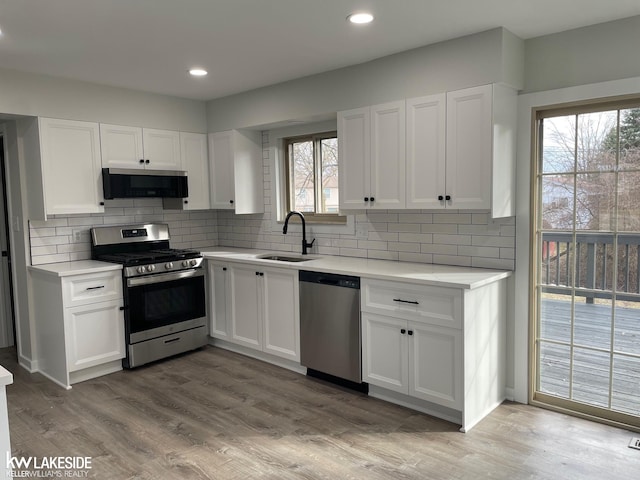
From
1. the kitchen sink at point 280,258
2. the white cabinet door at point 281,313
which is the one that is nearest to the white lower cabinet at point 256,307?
the white cabinet door at point 281,313

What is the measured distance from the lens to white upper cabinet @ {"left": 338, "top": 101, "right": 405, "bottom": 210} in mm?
3443

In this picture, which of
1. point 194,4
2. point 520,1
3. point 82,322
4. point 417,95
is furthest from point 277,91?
point 82,322

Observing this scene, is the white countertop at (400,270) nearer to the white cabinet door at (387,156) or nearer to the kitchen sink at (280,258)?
the kitchen sink at (280,258)

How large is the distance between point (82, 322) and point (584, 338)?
364 centimetres

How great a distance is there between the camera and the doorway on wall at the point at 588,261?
2938 mm

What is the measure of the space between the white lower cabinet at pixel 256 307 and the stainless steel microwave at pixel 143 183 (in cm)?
81

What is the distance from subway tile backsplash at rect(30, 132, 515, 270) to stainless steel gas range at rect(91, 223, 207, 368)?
182 mm

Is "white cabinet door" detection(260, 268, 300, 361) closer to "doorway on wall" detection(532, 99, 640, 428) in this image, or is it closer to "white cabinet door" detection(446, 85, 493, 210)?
"white cabinet door" detection(446, 85, 493, 210)

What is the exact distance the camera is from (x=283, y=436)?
2920mm

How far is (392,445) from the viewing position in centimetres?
278

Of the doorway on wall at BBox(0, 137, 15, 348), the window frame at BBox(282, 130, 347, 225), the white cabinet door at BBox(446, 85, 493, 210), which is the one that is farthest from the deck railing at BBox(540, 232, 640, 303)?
the doorway on wall at BBox(0, 137, 15, 348)

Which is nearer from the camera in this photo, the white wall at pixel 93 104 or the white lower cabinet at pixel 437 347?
the white lower cabinet at pixel 437 347

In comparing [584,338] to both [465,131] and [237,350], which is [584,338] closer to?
[465,131]

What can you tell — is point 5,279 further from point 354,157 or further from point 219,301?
point 354,157
